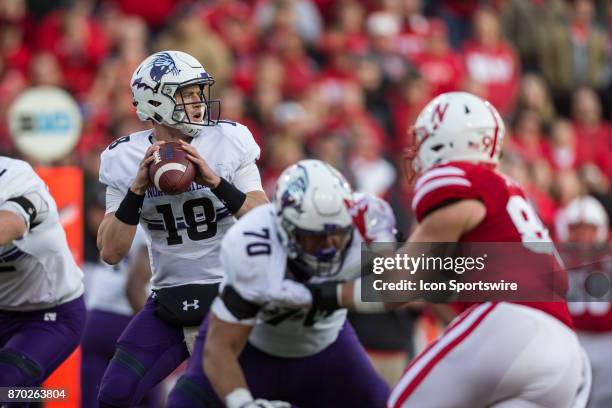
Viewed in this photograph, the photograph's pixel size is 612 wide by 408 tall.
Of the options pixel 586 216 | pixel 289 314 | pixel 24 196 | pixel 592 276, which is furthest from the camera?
pixel 586 216

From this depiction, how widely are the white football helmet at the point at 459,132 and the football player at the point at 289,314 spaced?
1.22ft

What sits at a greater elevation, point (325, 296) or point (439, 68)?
point (325, 296)

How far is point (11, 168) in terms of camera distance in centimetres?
566

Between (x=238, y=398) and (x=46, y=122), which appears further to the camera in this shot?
(x=46, y=122)

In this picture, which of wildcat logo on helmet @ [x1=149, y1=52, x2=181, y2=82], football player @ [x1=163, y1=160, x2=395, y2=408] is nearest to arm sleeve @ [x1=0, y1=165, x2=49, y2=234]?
wildcat logo on helmet @ [x1=149, y1=52, x2=181, y2=82]

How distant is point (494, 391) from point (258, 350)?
101cm

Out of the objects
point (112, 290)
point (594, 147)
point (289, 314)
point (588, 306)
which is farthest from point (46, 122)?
point (594, 147)

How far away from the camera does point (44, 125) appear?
8531 millimetres

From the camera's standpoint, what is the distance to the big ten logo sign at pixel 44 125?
840 cm

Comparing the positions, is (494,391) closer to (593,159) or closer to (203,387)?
(203,387)

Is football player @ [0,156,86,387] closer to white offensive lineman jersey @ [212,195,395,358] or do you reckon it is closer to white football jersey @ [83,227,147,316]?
white offensive lineman jersey @ [212,195,395,358]

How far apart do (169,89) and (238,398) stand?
1649mm

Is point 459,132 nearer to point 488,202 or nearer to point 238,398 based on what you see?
point 488,202

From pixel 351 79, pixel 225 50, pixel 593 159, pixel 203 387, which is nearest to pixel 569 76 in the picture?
pixel 593 159
